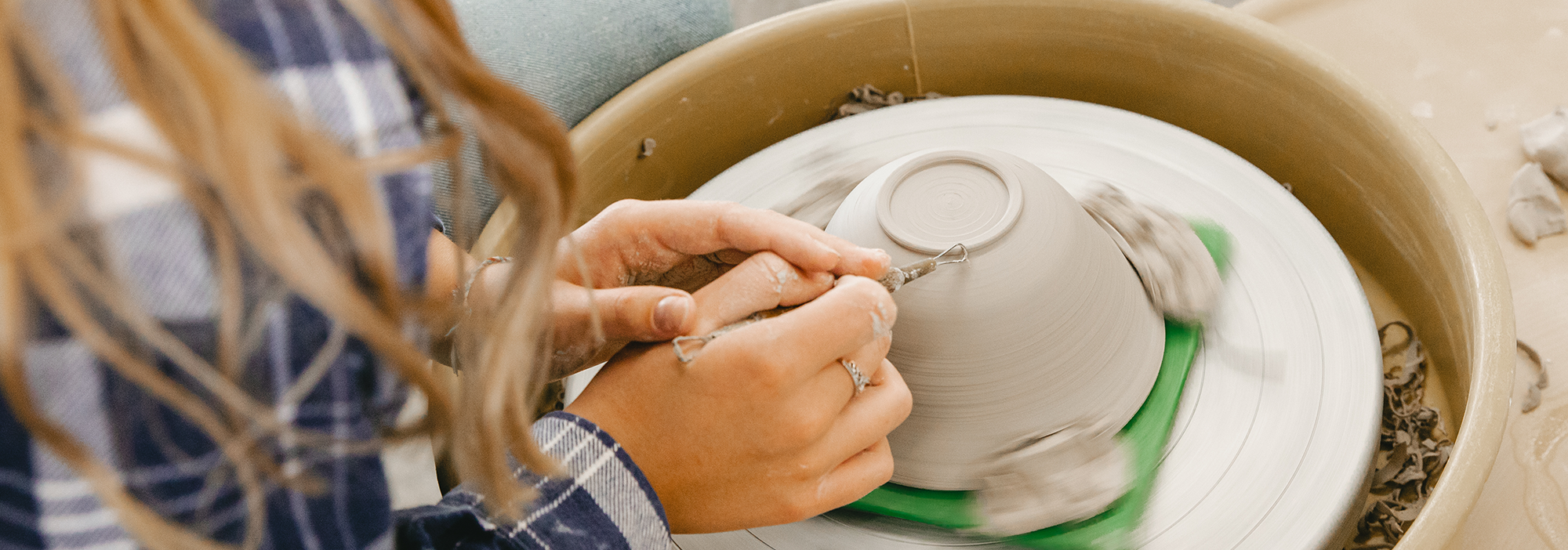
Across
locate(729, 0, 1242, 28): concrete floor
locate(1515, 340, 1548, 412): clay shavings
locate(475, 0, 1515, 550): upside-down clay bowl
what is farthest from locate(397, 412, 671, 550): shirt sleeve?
locate(729, 0, 1242, 28): concrete floor

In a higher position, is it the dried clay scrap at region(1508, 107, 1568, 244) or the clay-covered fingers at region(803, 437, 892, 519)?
the dried clay scrap at region(1508, 107, 1568, 244)

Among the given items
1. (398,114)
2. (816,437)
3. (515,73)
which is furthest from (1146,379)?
(515,73)

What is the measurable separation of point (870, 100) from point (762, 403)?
0.73m

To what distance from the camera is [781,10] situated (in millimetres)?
2287

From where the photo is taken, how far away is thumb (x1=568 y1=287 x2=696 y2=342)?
27.7 inches

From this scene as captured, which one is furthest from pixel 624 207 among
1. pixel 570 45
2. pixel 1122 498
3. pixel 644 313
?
pixel 1122 498

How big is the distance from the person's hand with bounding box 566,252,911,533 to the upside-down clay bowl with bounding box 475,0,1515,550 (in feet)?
1.36

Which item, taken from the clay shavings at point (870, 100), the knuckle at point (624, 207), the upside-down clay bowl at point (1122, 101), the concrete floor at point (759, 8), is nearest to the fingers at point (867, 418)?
the knuckle at point (624, 207)

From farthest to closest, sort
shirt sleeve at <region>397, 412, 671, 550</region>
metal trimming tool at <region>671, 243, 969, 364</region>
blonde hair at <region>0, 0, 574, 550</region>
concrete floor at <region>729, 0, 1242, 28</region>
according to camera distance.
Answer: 1. concrete floor at <region>729, 0, 1242, 28</region>
2. metal trimming tool at <region>671, 243, 969, 364</region>
3. shirt sleeve at <region>397, 412, 671, 550</region>
4. blonde hair at <region>0, 0, 574, 550</region>

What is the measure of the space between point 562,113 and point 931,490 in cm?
69

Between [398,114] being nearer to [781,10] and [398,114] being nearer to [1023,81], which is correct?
[1023,81]

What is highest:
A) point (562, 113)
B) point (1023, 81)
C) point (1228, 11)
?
point (1228, 11)

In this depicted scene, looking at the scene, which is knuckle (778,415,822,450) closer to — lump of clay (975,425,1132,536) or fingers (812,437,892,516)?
fingers (812,437,892,516)

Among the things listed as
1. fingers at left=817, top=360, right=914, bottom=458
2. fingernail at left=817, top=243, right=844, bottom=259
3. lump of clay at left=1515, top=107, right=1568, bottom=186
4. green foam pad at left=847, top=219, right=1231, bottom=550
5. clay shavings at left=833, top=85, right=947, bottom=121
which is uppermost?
lump of clay at left=1515, top=107, right=1568, bottom=186
